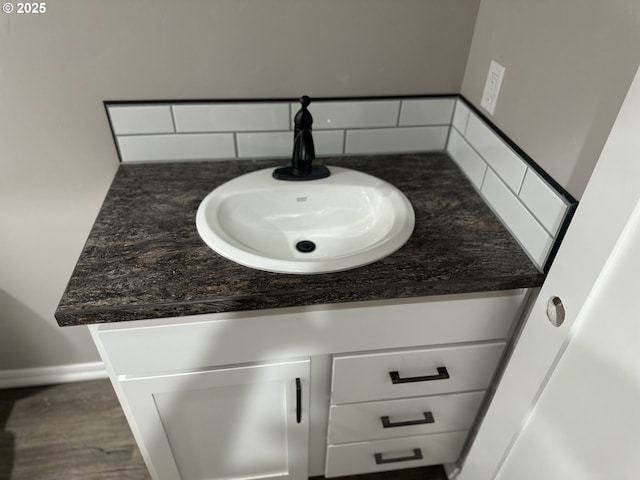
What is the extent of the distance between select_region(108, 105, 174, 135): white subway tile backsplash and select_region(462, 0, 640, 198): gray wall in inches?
30.7

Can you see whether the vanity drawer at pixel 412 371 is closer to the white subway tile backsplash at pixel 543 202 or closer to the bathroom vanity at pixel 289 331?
the bathroom vanity at pixel 289 331

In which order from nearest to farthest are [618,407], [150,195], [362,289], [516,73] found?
[618,407] → [362,289] → [516,73] → [150,195]

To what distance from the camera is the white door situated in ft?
1.89

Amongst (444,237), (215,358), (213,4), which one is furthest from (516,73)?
(215,358)

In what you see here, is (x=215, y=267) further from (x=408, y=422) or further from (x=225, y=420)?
(x=408, y=422)

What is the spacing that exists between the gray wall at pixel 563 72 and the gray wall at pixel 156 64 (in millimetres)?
182

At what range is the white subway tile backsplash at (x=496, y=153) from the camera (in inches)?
36.9

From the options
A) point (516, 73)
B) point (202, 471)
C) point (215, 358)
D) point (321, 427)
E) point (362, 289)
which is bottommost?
point (202, 471)

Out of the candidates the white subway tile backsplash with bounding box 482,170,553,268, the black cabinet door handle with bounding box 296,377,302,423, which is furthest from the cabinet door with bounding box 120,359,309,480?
the white subway tile backsplash with bounding box 482,170,553,268

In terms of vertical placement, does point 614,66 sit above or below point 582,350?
above

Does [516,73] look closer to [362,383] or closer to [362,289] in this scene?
[362,289]

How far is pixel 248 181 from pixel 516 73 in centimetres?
63

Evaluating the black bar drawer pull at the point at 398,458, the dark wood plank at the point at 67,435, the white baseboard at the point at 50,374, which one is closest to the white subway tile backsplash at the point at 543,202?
the black bar drawer pull at the point at 398,458

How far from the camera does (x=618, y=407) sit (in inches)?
23.8
